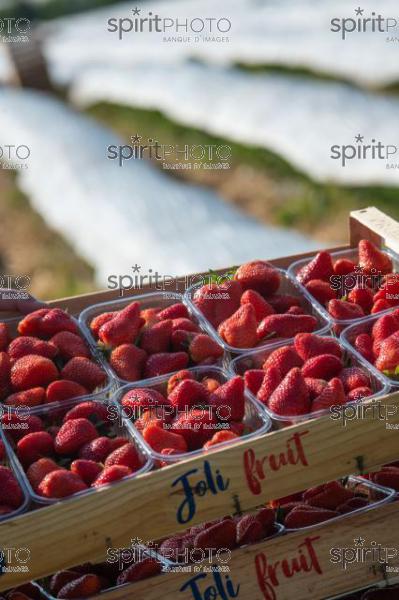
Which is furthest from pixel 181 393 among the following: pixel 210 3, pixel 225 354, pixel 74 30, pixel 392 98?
pixel 74 30

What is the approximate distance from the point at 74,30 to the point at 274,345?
429 inches

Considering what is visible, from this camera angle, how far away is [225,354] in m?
2.31

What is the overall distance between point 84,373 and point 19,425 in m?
0.22

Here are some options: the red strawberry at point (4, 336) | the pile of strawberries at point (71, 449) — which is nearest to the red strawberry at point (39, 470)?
the pile of strawberries at point (71, 449)

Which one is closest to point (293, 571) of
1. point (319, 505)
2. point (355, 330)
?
point (319, 505)

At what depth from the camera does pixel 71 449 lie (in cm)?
201

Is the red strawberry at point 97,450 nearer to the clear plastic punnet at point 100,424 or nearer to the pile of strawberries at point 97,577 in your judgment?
the clear plastic punnet at point 100,424

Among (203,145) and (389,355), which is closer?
(389,355)

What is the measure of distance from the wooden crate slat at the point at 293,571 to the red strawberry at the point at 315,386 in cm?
28

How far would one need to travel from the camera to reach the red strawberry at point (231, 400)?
205 cm

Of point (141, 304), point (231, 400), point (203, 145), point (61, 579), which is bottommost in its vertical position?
point (61, 579)

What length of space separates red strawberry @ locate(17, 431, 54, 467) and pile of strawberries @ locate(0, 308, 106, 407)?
5.5 inches

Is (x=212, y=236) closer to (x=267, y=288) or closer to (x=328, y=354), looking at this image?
(x=267, y=288)

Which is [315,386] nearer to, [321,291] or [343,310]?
[343,310]
